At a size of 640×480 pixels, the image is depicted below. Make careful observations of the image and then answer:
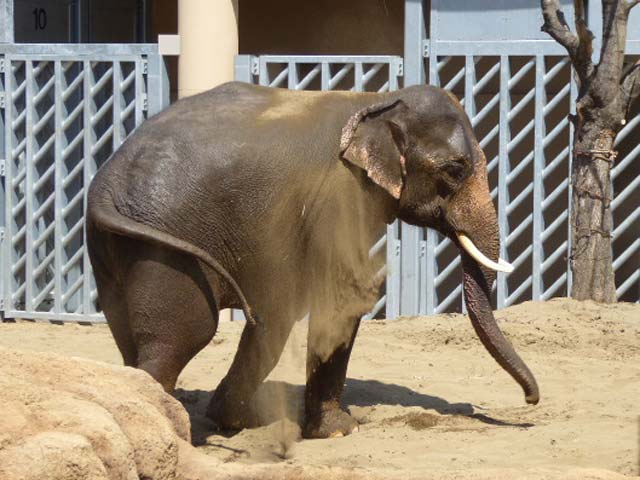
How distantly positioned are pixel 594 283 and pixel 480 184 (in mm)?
2806

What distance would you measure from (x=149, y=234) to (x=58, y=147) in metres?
4.27

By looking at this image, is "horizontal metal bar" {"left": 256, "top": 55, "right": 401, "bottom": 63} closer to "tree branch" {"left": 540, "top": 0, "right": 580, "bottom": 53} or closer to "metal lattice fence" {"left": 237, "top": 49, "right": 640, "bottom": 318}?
"metal lattice fence" {"left": 237, "top": 49, "right": 640, "bottom": 318}

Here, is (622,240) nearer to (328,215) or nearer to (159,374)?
(328,215)

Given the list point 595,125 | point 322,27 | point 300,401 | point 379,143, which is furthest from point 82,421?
point 322,27

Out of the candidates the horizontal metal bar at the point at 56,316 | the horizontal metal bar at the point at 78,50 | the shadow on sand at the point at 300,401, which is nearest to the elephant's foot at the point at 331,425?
the shadow on sand at the point at 300,401

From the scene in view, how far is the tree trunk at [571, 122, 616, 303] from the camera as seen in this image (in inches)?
357

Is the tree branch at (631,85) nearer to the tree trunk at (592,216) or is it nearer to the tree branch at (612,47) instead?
the tree branch at (612,47)

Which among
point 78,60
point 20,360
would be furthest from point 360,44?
point 20,360

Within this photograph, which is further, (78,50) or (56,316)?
(56,316)

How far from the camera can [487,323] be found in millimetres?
6887

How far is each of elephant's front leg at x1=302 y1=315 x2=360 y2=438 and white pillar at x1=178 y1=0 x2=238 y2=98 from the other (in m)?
3.38

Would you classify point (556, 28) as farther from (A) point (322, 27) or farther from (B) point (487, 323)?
(A) point (322, 27)

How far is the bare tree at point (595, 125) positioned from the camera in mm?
8867

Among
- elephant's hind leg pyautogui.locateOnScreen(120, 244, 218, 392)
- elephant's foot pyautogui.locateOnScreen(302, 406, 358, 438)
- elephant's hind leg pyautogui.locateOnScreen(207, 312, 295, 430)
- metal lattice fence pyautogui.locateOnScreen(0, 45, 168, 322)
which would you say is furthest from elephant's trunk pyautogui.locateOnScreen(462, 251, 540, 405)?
metal lattice fence pyautogui.locateOnScreen(0, 45, 168, 322)
